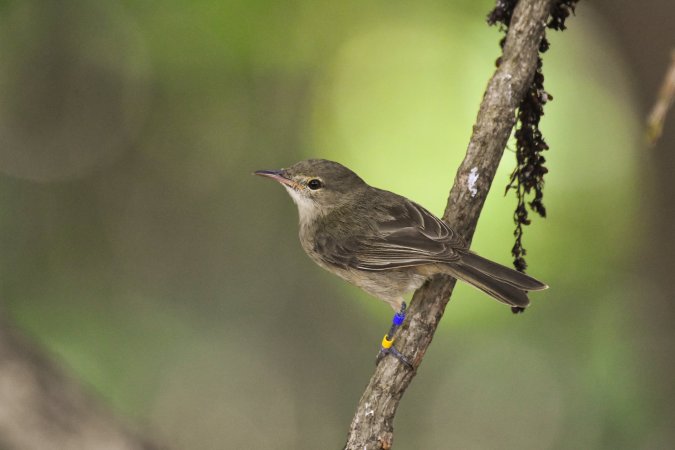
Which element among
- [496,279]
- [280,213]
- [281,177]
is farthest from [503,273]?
[280,213]

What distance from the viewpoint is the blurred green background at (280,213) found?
656cm

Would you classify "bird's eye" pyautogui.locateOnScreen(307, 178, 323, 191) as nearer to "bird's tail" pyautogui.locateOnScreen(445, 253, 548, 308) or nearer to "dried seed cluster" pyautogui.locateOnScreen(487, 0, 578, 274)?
"bird's tail" pyautogui.locateOnScreen(445, 253, 548, 308)

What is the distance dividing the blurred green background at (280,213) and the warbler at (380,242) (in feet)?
6.81

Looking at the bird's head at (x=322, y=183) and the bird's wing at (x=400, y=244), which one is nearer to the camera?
the bird's wing at (x=400, y=244)

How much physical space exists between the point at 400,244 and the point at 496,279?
0.60 metres

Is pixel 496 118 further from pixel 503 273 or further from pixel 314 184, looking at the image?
pixel 314 184

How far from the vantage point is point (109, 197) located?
25.2 feet

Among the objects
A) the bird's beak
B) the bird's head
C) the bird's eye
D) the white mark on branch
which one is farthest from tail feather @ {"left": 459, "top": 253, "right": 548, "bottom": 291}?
the bird's beak

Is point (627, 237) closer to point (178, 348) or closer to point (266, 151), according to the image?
point (266, 151)

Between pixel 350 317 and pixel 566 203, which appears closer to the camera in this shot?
pixel 566 203

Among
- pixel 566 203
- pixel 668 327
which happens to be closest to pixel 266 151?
pixel 566 203

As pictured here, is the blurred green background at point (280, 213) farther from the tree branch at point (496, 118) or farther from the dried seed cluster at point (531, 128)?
the tree branch at point (496, 118)

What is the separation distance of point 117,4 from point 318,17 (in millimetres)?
1794

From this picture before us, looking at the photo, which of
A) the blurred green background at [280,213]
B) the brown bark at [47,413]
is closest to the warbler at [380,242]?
the brown bark at [47,413]
